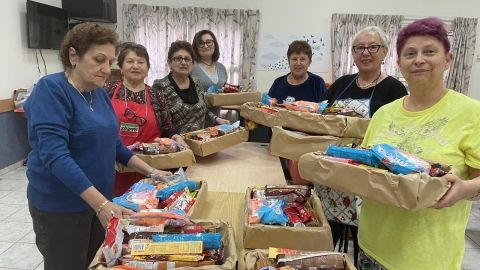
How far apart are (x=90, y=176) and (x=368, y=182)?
3.33 ft

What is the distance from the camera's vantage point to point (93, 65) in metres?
1.23


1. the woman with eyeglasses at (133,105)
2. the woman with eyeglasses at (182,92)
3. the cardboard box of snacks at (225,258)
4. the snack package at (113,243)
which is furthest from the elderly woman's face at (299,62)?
the snack package at (113,243)

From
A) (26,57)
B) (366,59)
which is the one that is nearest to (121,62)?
(366,59)

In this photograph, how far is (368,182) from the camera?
956mm

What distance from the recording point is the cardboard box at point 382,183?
0.88 m

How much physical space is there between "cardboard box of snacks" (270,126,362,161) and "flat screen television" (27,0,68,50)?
3722 mm

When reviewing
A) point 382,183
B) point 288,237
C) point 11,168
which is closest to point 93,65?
point 288,237

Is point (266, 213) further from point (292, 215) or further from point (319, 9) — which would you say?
point (319, 9)

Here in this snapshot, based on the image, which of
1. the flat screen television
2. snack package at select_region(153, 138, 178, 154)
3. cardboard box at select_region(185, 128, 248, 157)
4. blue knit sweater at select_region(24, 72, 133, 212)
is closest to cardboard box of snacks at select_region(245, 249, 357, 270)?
blue knit sweater at select_region(24, 72, 133, 212)

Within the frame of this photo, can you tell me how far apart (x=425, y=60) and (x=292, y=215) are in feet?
2.33

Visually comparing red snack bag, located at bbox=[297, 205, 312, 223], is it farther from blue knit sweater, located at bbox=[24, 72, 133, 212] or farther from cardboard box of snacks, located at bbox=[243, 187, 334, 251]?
blue knit sweater, located at bbox=[24, 72, 133, 212]

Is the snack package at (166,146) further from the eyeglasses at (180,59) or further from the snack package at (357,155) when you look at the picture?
the snack package at (357,155)

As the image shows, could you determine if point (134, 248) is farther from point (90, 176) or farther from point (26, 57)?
point (26, 57)

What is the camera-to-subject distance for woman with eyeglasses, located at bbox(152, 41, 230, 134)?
86.3 inches
